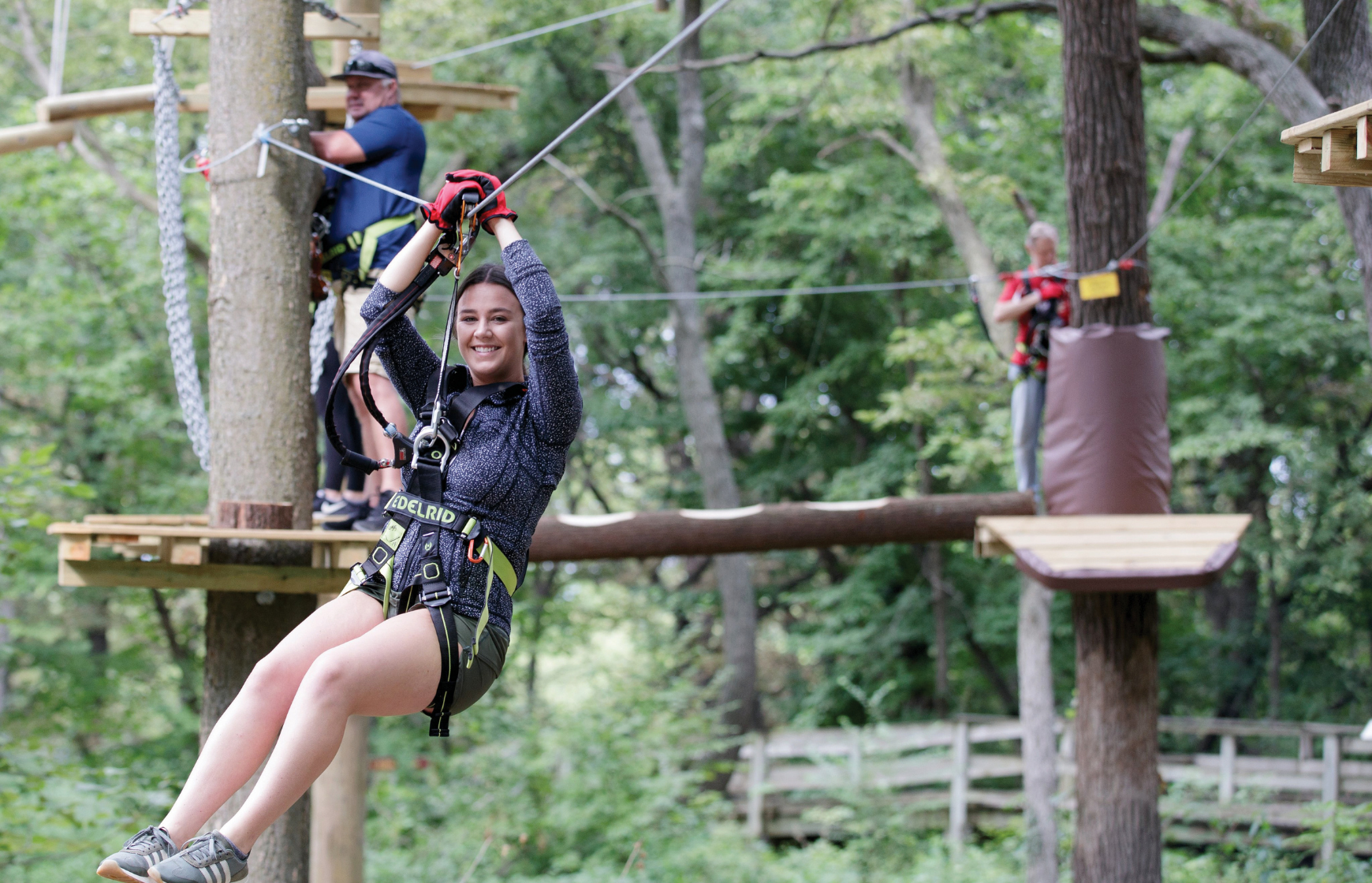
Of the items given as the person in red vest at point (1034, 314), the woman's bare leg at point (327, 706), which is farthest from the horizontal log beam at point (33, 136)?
the person in red vest at point (1034, 314)

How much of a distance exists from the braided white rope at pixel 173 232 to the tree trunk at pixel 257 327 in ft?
0.76

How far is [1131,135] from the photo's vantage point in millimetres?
5664

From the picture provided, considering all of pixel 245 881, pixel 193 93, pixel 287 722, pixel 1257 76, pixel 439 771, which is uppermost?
pixel 1257 76

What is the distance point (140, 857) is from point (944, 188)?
26.2 feet

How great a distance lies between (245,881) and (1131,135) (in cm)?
495

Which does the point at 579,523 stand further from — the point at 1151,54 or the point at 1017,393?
the point at 1151,54

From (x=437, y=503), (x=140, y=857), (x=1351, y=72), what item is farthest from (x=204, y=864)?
(x=1351, y=72)

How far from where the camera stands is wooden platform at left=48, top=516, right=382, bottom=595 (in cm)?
301

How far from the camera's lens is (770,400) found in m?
13.8

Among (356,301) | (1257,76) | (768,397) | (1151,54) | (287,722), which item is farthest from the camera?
(768,397)

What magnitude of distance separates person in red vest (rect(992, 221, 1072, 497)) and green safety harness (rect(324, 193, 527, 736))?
154 inches

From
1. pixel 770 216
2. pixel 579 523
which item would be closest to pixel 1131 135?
pixel 579 523

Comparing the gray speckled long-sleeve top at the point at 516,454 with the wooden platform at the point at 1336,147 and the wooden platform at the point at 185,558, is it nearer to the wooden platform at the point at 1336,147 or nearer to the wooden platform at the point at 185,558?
the wooden platform at the point at 185,558

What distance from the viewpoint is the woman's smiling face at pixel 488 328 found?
2.46 m
